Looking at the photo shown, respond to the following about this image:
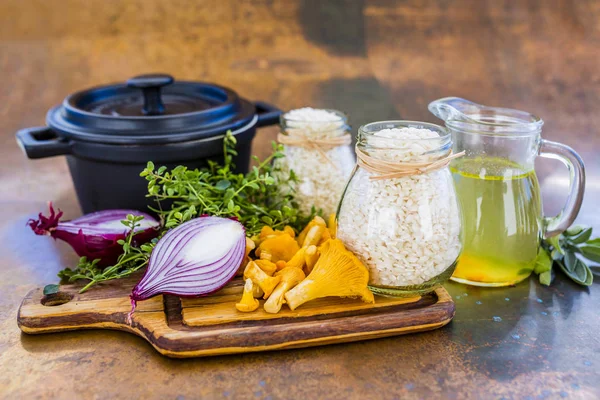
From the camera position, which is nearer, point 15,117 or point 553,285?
point 553,285

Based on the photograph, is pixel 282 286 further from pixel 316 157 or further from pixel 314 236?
pixel 316 157

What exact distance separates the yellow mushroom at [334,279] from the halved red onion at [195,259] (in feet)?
0.40

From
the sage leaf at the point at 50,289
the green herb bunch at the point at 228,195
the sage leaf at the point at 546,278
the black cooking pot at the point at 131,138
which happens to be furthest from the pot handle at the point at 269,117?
the sage leaf at the point at 546,278

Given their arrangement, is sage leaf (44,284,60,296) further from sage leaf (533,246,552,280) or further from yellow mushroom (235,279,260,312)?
sage leaf (533,246,552,280)

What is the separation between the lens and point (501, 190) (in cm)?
101

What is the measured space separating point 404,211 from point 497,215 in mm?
229

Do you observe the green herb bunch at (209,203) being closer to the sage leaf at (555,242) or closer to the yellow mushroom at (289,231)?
the yellow mushroom at (289,231)

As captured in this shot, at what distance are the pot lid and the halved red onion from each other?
263 mm

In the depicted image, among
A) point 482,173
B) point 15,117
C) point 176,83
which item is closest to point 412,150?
point 482,173

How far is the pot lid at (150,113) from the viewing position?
3.73 feet

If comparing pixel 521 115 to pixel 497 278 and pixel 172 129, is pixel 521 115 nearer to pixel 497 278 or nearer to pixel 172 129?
pixel 497 278

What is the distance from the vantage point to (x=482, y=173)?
1022 mm

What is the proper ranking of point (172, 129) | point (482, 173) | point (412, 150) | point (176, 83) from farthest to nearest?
point (176, 83) → point (172, 129) → point (482, 173) → point (412, 150)

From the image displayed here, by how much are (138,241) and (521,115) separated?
0.75 metres
